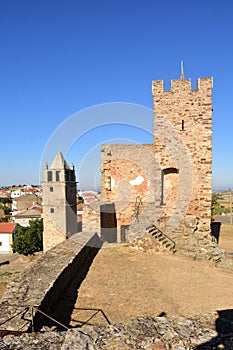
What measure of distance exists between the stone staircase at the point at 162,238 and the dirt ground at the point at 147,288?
0.37 meters

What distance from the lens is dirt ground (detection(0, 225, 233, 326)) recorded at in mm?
6059

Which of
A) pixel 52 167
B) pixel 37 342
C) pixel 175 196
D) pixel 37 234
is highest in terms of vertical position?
pixel 52 167

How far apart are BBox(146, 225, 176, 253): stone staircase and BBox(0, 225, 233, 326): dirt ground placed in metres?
0.37

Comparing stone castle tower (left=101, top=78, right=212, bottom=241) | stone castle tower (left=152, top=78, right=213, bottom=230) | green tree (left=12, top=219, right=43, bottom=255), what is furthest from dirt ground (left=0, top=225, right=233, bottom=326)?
green tree (left=12, top=219, right=43, bottom=255)

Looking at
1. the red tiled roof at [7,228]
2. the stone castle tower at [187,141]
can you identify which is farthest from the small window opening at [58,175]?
the red tiled roof at [7,228]

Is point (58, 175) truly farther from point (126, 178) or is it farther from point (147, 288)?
point (147, 288)

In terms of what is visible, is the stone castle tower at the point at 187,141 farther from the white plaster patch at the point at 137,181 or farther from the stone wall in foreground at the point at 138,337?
the stone wall in foreground at the point at 138,337

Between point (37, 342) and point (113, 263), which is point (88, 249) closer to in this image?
point (113, 263)

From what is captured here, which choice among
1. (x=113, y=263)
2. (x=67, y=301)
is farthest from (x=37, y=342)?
(x=113, y=263)

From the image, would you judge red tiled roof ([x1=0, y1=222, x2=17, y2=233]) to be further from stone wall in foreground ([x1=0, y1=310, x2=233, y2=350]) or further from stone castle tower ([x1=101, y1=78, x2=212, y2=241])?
stone wall in foreground ([x1=0, y1=310, x2=233, y2=350])

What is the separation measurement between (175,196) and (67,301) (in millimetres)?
7294

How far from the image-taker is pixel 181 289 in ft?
24.4

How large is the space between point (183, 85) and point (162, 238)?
6.53 metres

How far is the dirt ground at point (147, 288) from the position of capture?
606 cm
